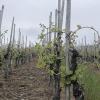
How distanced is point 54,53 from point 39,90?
3693 millimetres

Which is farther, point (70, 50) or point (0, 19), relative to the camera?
point (0, 19)

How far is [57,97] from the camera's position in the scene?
10492 millimetres

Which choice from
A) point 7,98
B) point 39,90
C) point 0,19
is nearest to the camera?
point 7,98

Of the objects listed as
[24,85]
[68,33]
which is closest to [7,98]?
[24,85]

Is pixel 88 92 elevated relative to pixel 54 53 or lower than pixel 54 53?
lower

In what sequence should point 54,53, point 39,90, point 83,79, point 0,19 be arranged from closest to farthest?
point 83,79 < point 54,53 < point 39,90 < point 0,19

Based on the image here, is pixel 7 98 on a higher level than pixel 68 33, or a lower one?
lower

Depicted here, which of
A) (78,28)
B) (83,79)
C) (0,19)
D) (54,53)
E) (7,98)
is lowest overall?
(7,98)

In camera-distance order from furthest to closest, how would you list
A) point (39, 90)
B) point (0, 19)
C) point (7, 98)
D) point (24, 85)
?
point (0, 19) < point (24, 85) < point (39, 90) < point (7, 98)

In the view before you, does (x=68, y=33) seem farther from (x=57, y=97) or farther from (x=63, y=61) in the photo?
(x=57, y=97)

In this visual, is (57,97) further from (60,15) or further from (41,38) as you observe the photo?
(60,15)

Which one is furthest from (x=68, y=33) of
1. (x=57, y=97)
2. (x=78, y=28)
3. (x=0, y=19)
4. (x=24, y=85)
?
(x=0, y=19)

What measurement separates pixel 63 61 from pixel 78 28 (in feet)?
6.38

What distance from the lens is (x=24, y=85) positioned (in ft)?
51.1
